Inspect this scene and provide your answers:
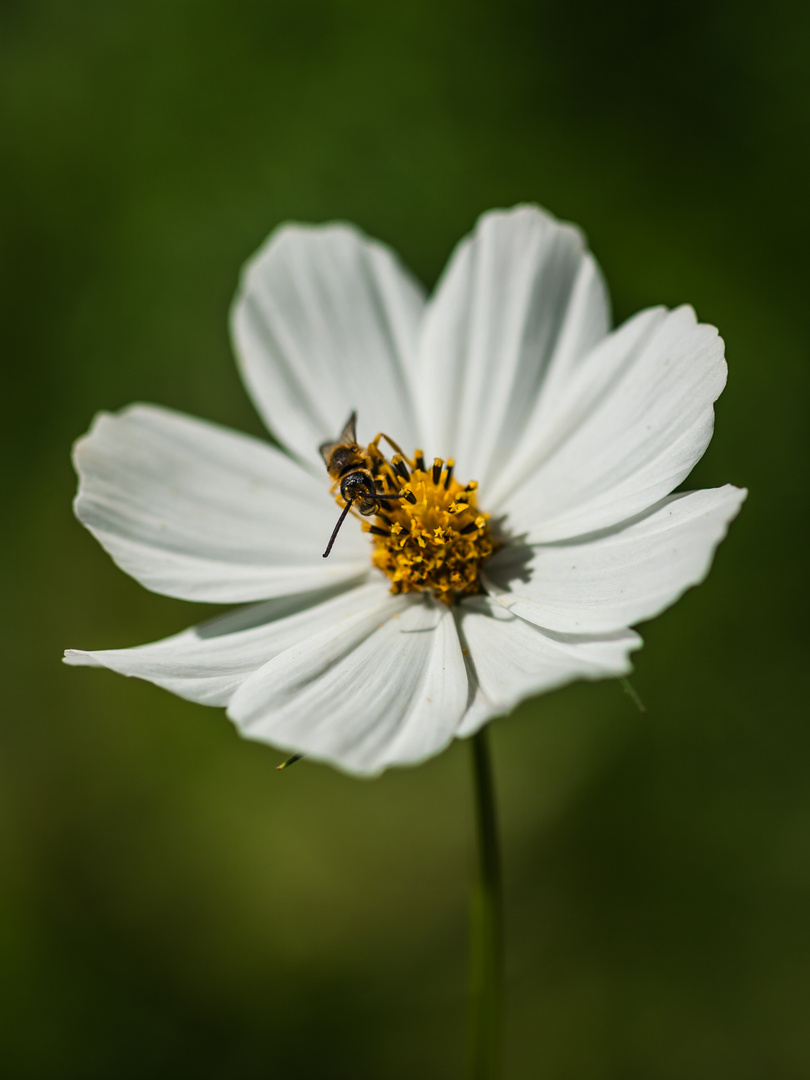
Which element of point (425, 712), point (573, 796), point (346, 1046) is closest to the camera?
point (425, 712)

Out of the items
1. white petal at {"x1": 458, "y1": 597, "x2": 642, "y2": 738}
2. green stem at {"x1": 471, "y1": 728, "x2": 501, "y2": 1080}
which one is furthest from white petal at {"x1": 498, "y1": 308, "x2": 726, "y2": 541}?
green stem at {"x1": 471, "y1": 728, "x2": 501, "y2": 1080}

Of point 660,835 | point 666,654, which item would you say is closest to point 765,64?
point 666,654

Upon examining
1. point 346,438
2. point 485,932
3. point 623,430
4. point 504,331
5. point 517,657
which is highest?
point 504,331

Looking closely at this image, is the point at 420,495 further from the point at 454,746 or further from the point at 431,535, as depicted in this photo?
the point at 454,746

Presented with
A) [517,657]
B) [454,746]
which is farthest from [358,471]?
[454,746]

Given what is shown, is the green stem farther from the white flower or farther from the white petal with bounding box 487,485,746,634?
the white petal with bounding box 487,485,746,634

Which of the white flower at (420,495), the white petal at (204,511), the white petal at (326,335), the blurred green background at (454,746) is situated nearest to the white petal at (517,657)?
the white flower at (420,495)

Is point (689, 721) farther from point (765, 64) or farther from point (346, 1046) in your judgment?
point (765, 64)

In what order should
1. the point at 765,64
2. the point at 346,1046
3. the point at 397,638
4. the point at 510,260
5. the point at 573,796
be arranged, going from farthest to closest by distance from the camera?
the point at 765,64
the point at 573,796
the point at 346,1046
the point at 510,260
the point at 397,638
